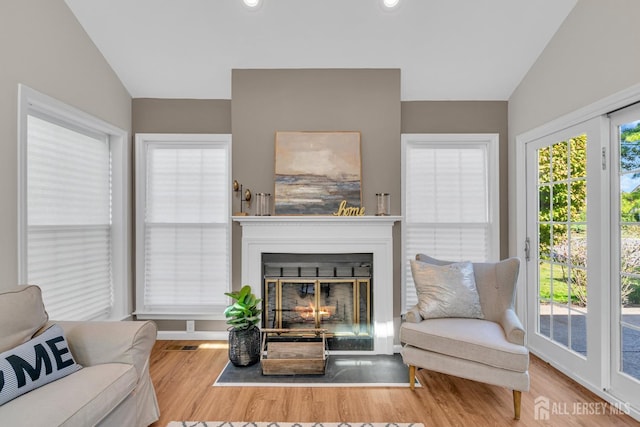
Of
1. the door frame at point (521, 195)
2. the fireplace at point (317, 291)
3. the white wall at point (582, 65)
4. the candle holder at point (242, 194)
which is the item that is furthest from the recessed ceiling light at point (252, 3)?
the door frame at point (521, 195)

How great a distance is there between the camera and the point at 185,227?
11.8 ft

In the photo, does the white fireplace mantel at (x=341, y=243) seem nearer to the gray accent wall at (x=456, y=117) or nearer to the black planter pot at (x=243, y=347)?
the black planter pot at (x=243, y=347)

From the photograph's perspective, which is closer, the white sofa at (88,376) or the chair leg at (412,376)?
the white sofa at (88,376)

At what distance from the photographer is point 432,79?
11.0 feet

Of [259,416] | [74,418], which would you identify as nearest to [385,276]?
[259,416]

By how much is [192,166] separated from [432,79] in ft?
8.32

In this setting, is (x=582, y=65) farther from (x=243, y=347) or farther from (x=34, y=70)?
(x=34, y=70)

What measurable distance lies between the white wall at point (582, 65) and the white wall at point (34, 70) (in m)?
3.84

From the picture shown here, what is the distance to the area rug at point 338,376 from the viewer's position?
8.63 ft

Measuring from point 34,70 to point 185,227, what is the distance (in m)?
1.74

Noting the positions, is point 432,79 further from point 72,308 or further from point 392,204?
point 72,308

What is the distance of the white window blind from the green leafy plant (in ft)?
4.28

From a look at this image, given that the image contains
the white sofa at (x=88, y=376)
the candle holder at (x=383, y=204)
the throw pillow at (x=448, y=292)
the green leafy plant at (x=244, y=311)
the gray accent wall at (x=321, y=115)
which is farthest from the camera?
the gray accent wall at (x=321, y=115)

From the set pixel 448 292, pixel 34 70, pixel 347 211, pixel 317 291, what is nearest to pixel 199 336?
pixel 317 291
